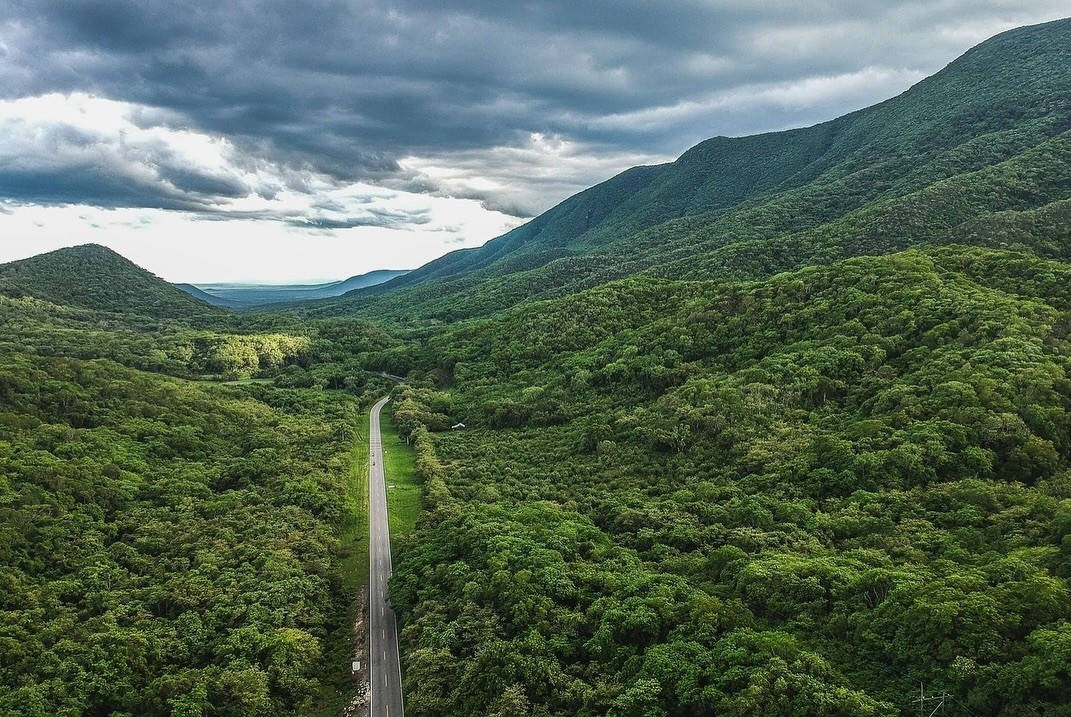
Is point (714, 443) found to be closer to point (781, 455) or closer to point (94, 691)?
point (781, 455)

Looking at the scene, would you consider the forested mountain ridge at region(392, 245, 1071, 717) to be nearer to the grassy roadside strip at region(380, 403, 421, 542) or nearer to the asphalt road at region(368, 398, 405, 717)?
the asphalt road at region(368, 398, 405, 717)

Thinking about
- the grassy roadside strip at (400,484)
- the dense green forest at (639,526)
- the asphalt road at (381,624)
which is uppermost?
the dense green forest at (639,526)

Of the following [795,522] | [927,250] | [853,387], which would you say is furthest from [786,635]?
[927,250]

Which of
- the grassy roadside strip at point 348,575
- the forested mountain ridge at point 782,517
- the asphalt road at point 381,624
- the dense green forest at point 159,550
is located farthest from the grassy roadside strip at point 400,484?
the dense green forest at point 159,550

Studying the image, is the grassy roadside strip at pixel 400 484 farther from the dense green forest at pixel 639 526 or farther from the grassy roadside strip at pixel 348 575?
the grassy roadside strip at pixel 348 575

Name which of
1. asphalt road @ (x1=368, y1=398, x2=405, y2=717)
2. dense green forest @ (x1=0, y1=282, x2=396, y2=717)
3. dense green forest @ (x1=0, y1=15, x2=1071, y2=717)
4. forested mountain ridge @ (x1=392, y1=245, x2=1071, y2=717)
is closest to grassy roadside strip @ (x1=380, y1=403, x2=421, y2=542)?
asphalt road @ (x1=368, y1=398, x2=405, y2=717)

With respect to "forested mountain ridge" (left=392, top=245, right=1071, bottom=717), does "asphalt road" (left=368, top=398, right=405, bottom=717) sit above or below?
below

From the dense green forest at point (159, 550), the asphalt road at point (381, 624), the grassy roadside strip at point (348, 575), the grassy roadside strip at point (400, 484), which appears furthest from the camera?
the grassy roadside strip at point (400, 484)
